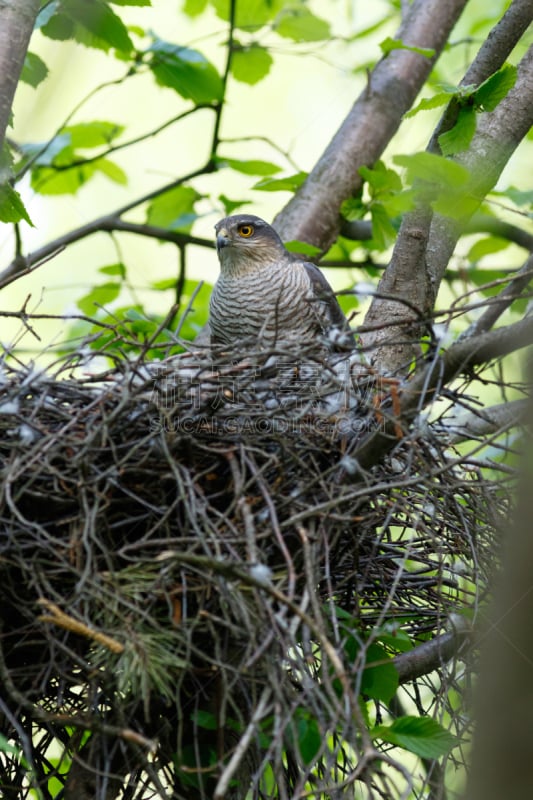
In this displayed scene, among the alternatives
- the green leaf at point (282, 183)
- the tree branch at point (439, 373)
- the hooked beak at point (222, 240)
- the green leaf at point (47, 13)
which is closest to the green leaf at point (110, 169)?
the green leaf at point (282, 183)

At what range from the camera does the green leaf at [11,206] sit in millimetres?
3377

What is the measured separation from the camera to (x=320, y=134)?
35.1 ft

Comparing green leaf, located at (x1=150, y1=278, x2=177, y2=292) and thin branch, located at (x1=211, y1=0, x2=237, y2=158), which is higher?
thin branch, located at (x1=211, y1=0, x2=237, y2=158)

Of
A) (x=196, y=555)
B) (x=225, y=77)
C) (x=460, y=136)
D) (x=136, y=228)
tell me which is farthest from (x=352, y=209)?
(x=196, y=555)

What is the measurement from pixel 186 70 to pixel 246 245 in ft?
3.97

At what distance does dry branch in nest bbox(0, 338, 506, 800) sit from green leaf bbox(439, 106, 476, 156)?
765mm

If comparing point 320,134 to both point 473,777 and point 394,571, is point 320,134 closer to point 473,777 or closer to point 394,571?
point 394,571

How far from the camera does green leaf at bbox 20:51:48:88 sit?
13.8 feet

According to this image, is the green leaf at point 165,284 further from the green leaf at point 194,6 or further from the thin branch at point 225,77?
the green leaf at point 194,6

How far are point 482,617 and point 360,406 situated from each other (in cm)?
77

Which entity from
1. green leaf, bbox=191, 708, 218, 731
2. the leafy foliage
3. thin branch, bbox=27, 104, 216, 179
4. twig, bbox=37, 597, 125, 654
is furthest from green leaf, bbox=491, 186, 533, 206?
twig, bbox=37, 597, 125, 654

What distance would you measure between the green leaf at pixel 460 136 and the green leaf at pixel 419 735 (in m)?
1.73

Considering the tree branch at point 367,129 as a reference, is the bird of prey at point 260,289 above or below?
below

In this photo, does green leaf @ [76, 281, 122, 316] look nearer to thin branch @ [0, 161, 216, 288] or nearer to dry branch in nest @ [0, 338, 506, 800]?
thin branch @ [0, 161, 216, 288]
